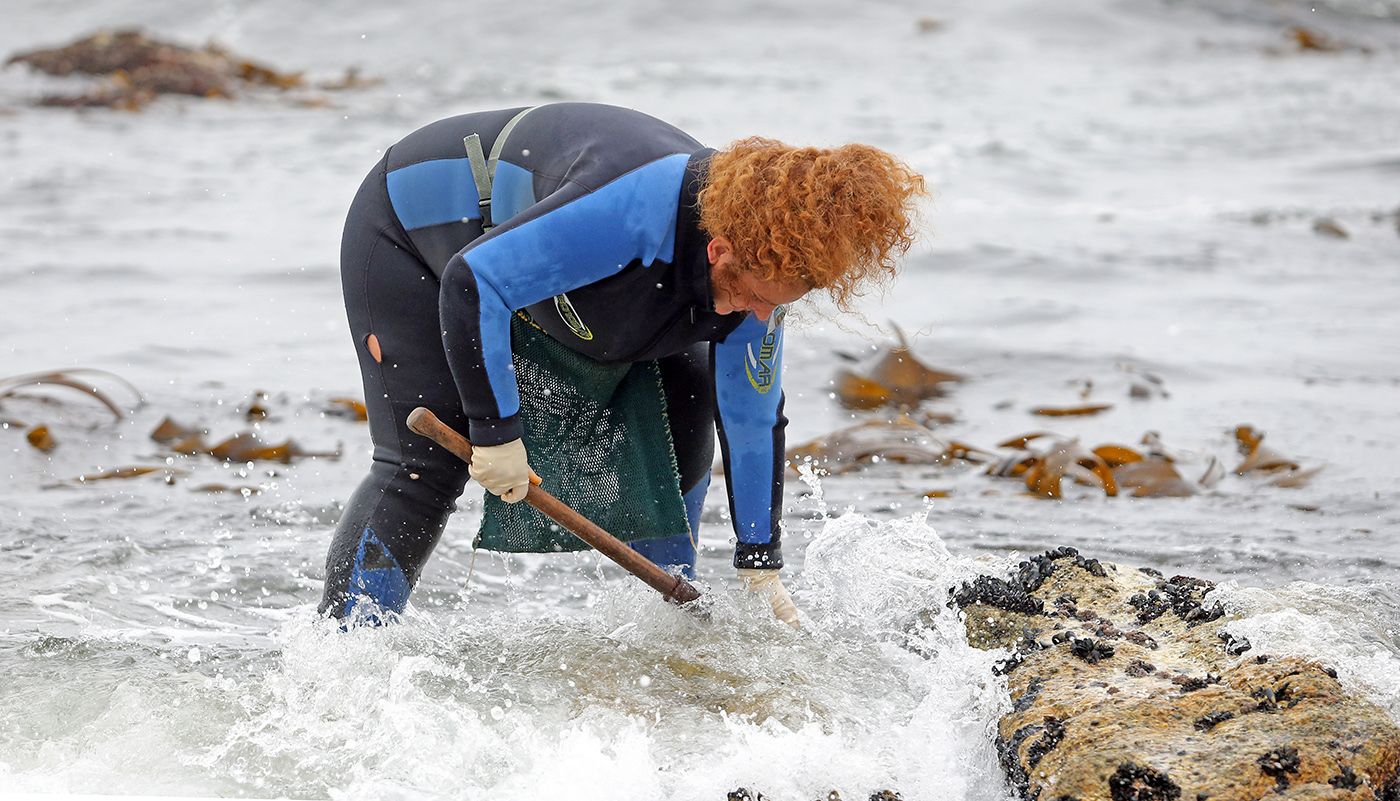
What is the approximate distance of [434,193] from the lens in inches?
123

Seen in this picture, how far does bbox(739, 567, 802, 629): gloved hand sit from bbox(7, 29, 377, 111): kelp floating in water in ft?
46.1

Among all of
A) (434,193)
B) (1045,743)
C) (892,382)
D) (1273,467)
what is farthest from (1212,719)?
(892,382)

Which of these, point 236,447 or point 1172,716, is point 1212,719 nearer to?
point 1172,716

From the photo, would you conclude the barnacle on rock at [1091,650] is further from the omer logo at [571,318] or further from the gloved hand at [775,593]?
the omer logo at [571,318]

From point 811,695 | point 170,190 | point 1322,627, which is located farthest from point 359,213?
point 170,190

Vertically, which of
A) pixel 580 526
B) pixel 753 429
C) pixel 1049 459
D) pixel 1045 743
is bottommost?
pixel 1049 459

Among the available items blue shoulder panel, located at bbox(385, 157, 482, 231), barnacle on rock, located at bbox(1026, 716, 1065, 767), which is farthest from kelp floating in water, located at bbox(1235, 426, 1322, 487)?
blue shoulder panel, located at bbox(385, 157, 482, 231)

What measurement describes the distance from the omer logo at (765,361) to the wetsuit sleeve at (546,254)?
44cm

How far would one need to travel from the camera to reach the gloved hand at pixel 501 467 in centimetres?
296

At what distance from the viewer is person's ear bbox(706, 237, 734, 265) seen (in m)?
2.72

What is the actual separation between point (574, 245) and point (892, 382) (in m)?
3.95

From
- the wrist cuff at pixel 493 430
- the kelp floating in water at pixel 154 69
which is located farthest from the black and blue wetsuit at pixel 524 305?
the kelp floating in water at pixel 154 69

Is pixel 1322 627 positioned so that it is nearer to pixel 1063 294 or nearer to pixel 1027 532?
pixel 1027 532

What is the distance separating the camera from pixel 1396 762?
2525 mm
